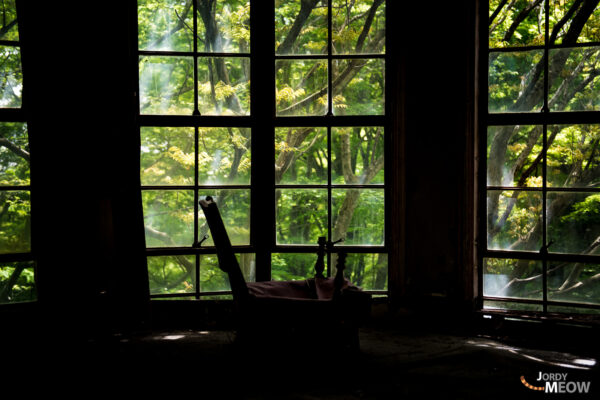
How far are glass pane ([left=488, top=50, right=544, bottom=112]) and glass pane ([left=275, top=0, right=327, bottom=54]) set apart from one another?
1.36 metres

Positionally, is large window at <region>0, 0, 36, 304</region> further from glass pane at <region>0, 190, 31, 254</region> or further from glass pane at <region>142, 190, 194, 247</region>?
glass pane at <region>142, 190, 194, 247</region>

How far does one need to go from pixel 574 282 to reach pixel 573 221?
0.46 meters

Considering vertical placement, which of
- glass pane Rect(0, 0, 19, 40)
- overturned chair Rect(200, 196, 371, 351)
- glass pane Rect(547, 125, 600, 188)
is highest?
glass pane Rect(0, 0, 19, 40)

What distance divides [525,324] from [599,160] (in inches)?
52.3

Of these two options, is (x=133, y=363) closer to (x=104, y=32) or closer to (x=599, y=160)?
(x=104, y=32)

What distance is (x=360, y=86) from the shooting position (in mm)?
4262

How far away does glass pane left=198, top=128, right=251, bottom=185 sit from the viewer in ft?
13.9

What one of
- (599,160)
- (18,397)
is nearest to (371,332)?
(599,160)

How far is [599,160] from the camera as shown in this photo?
3.88 meters

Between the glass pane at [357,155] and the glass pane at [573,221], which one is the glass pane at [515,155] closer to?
→ the glass pane at [573,221]

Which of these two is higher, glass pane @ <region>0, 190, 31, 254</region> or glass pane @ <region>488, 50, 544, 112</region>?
glass pane @ <region>488, 50, 544, 112</region>

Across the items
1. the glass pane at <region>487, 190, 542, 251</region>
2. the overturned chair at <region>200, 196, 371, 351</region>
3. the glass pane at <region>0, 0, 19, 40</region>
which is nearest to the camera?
the overturned chair at <region>200, 196, 371, 351</region>

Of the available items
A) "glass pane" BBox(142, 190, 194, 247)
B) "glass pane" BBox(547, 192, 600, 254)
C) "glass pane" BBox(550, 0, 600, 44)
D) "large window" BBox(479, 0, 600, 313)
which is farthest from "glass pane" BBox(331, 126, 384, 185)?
"glass pane" BBox(550, 0, 600, 44)

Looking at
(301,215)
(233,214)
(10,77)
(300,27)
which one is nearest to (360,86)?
(300,27)
